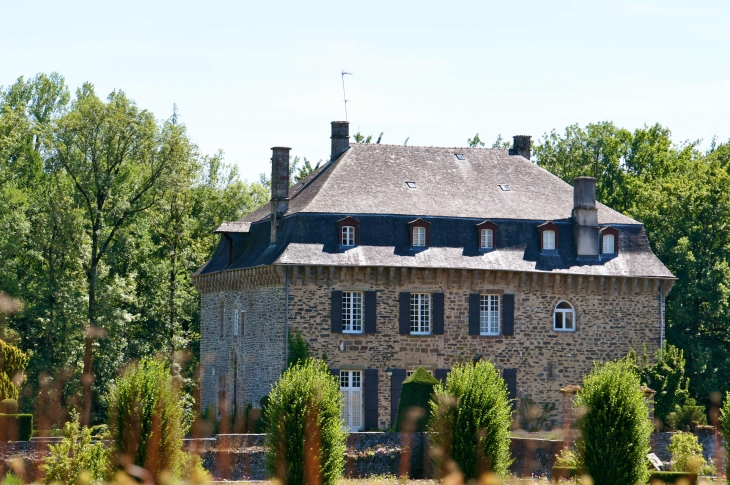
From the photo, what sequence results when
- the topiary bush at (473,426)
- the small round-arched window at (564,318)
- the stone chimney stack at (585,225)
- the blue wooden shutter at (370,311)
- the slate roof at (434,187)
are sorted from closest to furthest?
the topiary bush at (473,426), the blue wooden shutter at (370,311), the slate roof at (434,187), the small round-arched window at (564,318), the stone chimney stack at (585,225)

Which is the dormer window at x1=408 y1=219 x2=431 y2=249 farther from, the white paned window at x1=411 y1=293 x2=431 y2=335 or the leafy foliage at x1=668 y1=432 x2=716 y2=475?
the leafy foliage at x1=668 y1=432 x2=716 y2=475

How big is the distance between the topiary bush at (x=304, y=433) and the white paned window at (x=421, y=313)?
10.5m

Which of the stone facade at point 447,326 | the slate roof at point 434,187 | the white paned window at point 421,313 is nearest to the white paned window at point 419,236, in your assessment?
the slate roof at point 434,187

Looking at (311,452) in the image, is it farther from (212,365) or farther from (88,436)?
(212,365)

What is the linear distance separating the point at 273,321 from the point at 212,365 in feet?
20.7

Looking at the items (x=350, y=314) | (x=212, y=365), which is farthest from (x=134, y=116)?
(x=350, y=314)

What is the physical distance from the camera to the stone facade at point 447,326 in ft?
137

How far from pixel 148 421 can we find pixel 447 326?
14.3 meters

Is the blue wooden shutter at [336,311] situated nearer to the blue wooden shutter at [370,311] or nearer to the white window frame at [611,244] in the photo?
the blue wooden shutter at [370,311]

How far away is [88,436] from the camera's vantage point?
28.8 metres

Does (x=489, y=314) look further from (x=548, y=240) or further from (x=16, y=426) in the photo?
(x=16, y=426)

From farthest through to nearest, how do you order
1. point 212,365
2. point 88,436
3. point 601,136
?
point 601,136, point 212,365, point 88,436

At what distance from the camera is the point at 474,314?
142 feet

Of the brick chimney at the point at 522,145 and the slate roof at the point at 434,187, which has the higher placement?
the brick chimney at the point at 522,145
